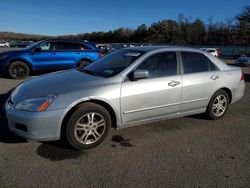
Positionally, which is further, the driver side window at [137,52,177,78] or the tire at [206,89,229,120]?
the tire at [206,89,229,120]

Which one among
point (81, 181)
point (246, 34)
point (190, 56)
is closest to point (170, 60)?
point (190, 56)

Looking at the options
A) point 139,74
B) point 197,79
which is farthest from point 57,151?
point 197,79

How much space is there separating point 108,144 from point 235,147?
1.91 m

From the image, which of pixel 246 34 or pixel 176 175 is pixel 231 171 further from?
pixel 246 34

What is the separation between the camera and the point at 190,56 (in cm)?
471

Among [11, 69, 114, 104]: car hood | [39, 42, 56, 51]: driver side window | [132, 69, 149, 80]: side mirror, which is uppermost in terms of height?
[39, 42, 56, 51]: driver side window

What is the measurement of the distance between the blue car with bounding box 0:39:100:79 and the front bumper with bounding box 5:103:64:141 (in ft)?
21.5

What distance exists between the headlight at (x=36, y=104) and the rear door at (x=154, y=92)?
1060mm

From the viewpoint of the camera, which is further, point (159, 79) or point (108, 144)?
point (159, 79)

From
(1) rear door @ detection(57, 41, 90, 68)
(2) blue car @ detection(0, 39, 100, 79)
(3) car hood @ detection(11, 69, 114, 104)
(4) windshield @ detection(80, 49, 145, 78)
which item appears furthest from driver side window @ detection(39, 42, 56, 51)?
(3) car hood @ detection(11, 69, 114, 104)

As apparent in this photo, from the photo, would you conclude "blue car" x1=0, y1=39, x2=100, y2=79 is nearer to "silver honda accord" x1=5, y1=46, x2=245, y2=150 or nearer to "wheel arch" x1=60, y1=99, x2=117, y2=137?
"silver honda accord" x1=5, y1=46, x2=245, y2=150

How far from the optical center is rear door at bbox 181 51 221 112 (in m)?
4.49

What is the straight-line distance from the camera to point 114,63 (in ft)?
14.8

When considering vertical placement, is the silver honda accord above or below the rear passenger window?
below
